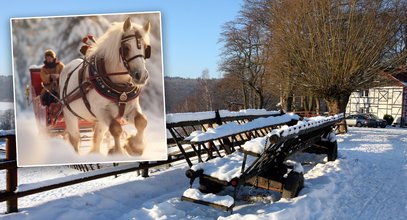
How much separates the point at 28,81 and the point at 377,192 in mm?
6145

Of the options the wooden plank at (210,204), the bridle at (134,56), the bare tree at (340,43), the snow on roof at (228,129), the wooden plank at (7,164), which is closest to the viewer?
the bridle at (134,56)

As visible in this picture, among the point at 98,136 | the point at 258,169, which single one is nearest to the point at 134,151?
the point at 98,136

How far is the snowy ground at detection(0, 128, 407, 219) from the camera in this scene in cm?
516

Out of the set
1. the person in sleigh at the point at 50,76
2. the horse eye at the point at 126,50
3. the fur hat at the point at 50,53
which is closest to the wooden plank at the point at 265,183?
the horse eye at the point at 126,50

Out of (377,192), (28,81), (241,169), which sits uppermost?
(28,81)

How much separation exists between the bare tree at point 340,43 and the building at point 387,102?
1775 cm

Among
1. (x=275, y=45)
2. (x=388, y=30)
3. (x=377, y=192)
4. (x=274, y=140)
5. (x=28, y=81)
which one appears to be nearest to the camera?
(x=28, y=81)

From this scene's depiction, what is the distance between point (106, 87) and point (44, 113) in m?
0.63

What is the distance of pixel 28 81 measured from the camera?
3.77 m

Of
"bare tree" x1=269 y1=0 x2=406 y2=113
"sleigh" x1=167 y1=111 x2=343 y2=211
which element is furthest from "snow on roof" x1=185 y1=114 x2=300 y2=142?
"bare tree" x1=269 y1=0 x2=406 y2=113

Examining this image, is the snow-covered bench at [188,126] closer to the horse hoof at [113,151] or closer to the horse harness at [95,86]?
the horse hoof at [113,151]

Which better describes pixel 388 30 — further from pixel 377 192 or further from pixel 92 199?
pixel 92 199

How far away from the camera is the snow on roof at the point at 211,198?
5313 mm

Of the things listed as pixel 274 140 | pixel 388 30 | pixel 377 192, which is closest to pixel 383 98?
pixel 388 30
